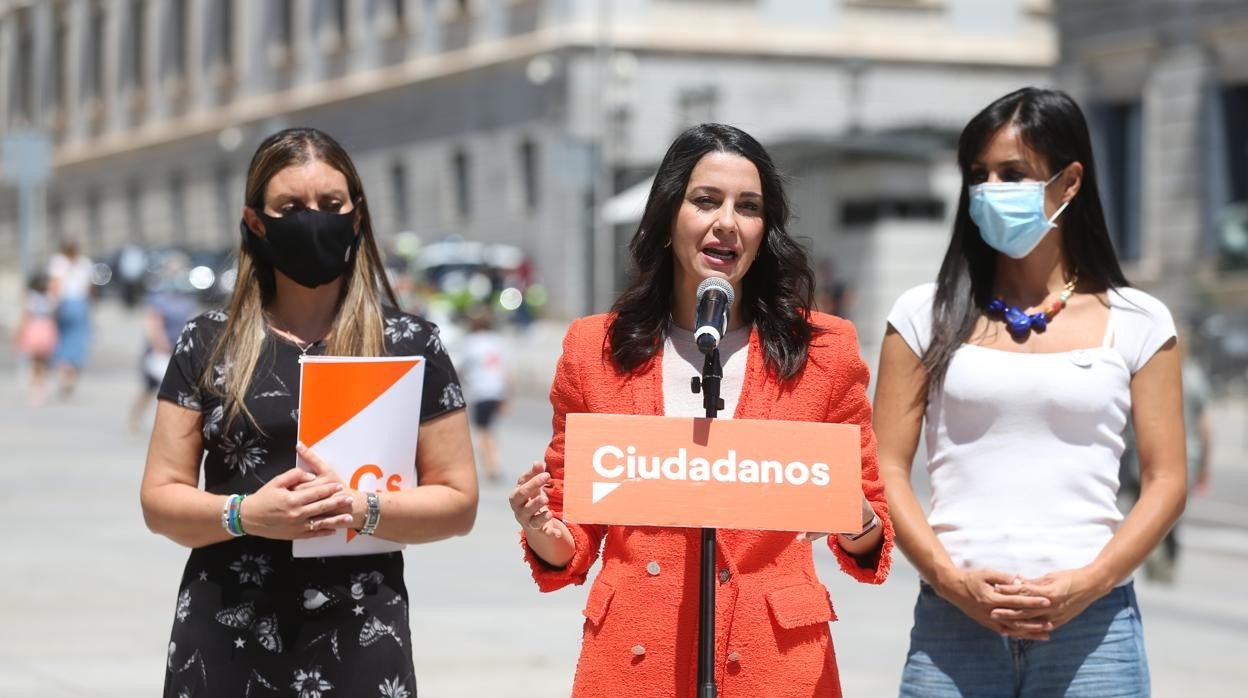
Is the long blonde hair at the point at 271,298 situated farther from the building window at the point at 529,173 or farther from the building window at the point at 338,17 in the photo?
the building window at the point at 338,17

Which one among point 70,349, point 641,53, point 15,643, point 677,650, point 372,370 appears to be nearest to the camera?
point 677,650

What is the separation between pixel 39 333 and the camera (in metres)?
27.3

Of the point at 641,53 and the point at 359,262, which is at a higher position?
the point at 641,53

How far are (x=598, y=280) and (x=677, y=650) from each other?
38.2 meters

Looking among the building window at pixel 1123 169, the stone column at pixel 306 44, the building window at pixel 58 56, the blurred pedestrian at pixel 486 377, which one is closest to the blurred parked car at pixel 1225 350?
the building window at pixel 1123 169

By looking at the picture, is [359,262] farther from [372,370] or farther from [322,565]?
[322,565]

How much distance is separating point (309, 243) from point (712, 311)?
1.02m

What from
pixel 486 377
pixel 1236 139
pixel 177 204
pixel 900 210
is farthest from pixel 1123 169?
pixel 177 204

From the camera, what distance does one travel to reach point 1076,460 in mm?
4609

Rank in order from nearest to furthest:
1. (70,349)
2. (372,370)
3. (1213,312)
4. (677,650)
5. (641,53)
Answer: (677,650) < (372,370) < (70,349) < (1213,312) < (641,53)

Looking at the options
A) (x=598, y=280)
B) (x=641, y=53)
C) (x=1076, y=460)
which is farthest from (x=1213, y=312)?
(x=1076, y=460)

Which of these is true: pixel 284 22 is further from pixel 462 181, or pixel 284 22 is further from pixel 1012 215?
pixel 1012 215

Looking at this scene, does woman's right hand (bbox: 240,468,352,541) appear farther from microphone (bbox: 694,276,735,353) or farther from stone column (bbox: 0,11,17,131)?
stone column (bbox: 0,11,17,131)

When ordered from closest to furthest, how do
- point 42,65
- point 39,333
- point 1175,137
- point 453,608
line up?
point 453,608 → point 39,333 → point 1175,137 → point 42,65
